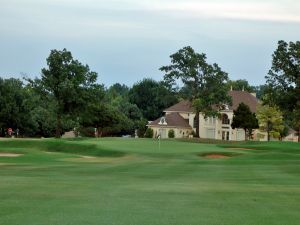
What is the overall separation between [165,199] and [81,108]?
5779 cm

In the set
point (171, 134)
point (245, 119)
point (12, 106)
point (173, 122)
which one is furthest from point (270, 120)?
point (12, 106)

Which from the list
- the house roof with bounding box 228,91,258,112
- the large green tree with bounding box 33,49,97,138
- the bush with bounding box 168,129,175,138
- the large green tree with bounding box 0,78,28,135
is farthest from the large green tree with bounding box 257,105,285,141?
the large green tree with bounding box 0,78,28,135

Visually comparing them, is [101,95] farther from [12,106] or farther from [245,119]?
[245,119]

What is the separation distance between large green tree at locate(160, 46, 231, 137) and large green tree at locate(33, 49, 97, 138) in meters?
15.5

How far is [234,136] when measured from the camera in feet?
354

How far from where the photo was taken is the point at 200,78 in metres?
81.4

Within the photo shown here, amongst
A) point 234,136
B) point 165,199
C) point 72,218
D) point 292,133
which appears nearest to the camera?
point 72,218

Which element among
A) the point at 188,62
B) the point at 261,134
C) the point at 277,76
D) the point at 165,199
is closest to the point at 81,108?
the point at 188,62

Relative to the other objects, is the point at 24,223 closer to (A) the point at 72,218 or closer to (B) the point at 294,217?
(A) the point at 72,218

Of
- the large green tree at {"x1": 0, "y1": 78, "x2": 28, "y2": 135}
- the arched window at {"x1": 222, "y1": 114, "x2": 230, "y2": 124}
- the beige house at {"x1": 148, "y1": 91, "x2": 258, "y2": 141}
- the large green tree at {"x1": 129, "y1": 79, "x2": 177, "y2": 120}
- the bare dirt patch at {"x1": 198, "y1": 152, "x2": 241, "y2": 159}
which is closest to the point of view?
the bare dirt patch at {"x1": 198, "y1": 152, "x2": 241, "y2": 159}

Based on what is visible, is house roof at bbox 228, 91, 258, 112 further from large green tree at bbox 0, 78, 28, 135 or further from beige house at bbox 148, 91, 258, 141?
large green tree at bbox 0, 78, 28, 135

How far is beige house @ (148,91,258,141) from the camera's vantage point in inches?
4223

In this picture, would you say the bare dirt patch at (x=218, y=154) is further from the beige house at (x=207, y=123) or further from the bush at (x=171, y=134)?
the beige house at (x=207, y=123)

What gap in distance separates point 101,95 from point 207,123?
4492cm
